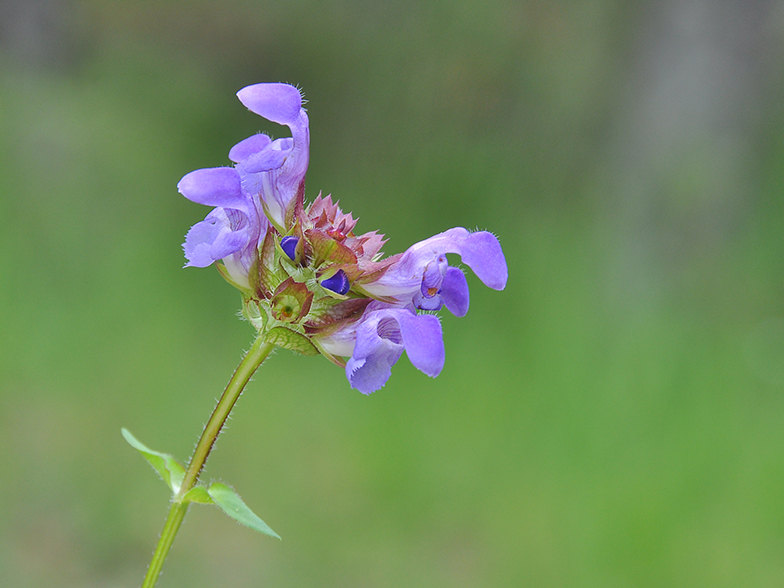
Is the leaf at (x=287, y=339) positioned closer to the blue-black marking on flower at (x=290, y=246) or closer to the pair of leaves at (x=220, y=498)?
the blue-black marking on flower at (x=290, y=246)

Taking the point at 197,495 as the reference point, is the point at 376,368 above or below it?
above

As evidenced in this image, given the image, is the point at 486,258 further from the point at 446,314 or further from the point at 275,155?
the point at 446,314

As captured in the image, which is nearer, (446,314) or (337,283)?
(337,283)

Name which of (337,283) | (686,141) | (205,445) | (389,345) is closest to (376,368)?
(389,345)

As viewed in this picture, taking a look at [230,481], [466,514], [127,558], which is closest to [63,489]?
[127,558]

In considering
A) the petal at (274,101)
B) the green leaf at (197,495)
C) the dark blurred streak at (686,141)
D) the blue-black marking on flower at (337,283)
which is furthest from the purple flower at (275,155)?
the dark blurred streak at (686,141)

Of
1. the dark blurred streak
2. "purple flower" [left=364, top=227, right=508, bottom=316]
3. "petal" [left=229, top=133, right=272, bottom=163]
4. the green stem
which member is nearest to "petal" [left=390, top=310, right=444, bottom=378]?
"purple flower" [left=364, top=227, right=508, bottom=316]

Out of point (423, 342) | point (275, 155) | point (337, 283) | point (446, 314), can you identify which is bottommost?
point (423, 342)
